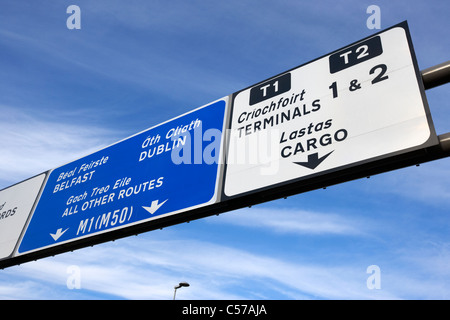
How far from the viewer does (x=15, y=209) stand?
8391 mm

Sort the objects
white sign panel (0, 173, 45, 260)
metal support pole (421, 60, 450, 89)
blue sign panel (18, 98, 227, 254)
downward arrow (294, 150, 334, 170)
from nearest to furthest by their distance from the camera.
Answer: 1. metal support pole (421, 60, 450, 89)
2. downward arrow (294, 150, 334, 170)
3. blue sign panel (18, 98, 227, 254)
4. white sign panel (0, 173, 45, 260)

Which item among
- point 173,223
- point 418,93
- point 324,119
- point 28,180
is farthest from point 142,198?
point 28,180

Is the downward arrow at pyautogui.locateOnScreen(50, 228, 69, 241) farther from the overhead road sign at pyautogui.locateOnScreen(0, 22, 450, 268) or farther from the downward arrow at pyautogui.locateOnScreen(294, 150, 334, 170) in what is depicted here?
the downward arrow at pyautogui.locateOnScreen(294, 150, 334, 170)

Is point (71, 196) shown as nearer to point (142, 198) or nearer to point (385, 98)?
point (142, 198)

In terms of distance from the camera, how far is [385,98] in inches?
171

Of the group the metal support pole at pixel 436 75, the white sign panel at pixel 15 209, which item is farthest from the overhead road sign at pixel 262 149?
the white sign panel at pixel 15 209

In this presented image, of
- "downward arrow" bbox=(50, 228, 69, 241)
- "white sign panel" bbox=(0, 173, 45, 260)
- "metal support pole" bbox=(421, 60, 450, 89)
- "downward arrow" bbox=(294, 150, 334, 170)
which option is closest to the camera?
"metal support pole" bbox=(421, 60, 450, 89)

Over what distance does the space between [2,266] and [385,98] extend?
24.8 ft

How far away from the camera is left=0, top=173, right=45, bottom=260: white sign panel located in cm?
769

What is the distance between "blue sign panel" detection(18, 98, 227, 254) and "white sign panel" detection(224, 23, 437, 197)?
0.47m

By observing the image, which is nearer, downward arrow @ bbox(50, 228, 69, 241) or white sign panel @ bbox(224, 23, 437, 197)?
white sign panel @ bbox(224, 23, 437, 197)

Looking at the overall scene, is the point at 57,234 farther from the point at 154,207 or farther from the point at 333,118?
the point at 333,118

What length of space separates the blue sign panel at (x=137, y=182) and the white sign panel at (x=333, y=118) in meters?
0.47

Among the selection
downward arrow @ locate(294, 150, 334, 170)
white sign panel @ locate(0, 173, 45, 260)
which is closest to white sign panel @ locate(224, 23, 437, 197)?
downward arrow @ locate(294, 150, 334, 170)
